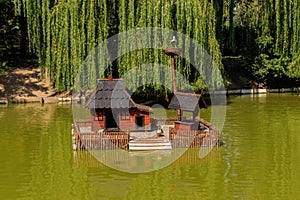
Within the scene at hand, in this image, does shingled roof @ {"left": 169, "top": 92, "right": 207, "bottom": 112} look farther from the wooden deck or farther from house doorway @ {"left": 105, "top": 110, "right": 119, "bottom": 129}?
house doorway @ {"left": 105, "top": 110, "right": 119, "bottom": 129}

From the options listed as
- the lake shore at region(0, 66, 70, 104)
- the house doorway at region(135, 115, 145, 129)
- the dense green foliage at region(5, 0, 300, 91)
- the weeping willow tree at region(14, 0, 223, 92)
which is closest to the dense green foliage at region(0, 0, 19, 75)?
the lake shore at region(0, 66, 70, 104)

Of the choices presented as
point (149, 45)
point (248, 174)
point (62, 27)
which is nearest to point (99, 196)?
point (248, 174)

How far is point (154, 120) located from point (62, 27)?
33.4 ft

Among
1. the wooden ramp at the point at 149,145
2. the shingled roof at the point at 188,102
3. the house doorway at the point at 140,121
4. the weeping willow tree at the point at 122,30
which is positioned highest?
the weeping willow tree at the point at 122,30

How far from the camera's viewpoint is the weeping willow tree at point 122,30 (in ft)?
98.9

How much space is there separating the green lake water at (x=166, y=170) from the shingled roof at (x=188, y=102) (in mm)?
2089

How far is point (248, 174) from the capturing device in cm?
1694

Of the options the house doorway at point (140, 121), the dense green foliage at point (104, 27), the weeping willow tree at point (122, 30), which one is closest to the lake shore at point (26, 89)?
the dense green foliage at point (104, 27)

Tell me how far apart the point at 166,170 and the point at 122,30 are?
50.7 ft

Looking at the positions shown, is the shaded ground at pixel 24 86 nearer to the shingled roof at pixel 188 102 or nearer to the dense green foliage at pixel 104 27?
the dense green foliage at pixel 104 27

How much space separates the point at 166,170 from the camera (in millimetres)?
17562

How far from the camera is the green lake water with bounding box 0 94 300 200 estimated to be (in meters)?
15.1

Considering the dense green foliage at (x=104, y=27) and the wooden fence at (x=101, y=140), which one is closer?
the wooden fence at (x=101, y=140)

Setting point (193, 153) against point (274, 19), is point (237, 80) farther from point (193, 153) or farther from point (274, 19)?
point (193, 153)
